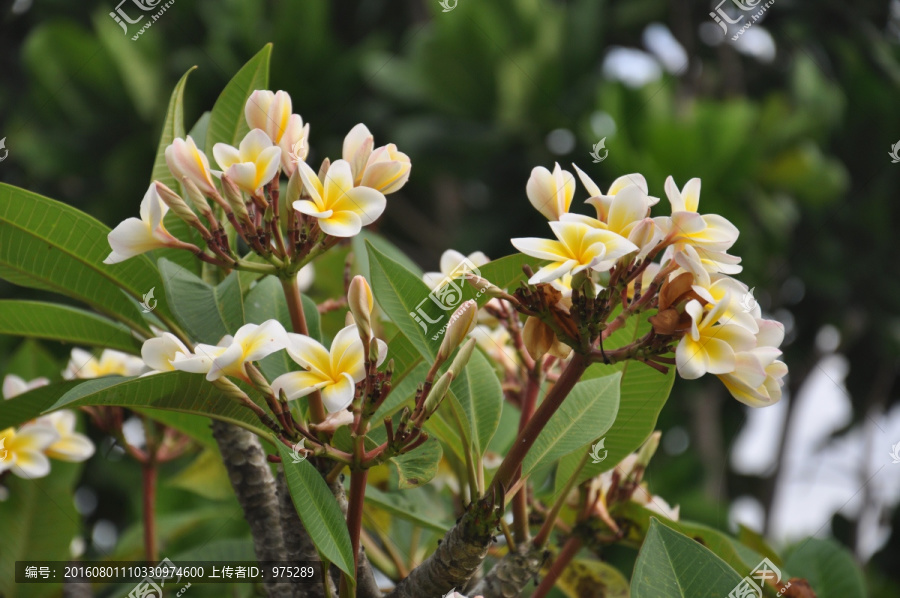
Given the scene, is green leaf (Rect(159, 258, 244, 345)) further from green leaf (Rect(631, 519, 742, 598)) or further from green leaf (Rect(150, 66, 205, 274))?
green leaf (Rect(631, 519, 742, 598))

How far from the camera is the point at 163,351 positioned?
688 millimetres

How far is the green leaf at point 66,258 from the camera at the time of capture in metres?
0.80

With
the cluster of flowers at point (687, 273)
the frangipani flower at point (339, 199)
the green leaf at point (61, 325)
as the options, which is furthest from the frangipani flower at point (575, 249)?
the green leaf at point (61, 325)

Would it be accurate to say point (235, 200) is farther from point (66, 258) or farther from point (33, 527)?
point (33, 527)

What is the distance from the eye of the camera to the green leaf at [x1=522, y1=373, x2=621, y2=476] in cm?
78

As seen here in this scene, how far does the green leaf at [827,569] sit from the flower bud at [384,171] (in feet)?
2.50

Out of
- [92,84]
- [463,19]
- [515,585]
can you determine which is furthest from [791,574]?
[92,84]

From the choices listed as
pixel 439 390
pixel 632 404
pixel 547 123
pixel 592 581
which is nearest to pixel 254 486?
pixel 439 390

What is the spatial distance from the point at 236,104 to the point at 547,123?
2.91 metres

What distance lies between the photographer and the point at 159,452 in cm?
124

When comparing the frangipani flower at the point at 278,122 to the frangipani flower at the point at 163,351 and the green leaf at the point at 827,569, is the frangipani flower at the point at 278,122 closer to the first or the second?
the frangipani flower at the point at 163,351

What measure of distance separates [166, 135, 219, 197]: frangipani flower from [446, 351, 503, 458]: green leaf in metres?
0.30

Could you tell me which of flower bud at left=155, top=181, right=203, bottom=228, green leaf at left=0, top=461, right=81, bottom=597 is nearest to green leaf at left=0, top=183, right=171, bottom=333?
flower bud at left=155, top=181, right=203, bottom=228

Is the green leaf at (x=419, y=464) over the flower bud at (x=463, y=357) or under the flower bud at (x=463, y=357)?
under
